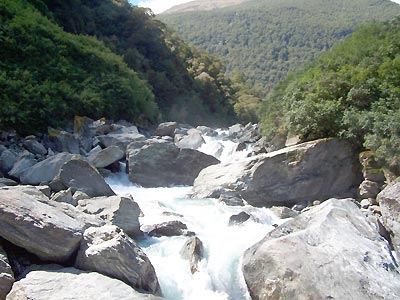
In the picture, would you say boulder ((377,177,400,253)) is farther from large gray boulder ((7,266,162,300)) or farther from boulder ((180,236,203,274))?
large gray boulder ((7,266,162,300))

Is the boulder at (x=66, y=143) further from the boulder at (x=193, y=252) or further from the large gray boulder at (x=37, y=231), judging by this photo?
the large gray boulder at (x=37, y=231)

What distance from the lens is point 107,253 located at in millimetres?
6734

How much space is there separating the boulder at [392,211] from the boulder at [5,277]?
22.1ft

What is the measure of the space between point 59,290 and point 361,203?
7.91 meters

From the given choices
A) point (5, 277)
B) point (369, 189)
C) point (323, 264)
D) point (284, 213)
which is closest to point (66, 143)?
point (284, 213)

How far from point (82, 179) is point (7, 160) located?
3.92 m

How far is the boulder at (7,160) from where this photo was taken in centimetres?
1328

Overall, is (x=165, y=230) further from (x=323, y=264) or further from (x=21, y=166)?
(x=21, y=166)

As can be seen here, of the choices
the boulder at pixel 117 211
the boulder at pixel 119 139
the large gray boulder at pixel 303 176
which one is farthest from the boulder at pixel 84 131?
the boulder at pixel 117 211

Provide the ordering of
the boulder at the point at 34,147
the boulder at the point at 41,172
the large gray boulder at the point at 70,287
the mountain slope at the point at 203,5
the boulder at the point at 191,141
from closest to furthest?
the large gray boulder at the point at 70,287
the boulder at the point at 41,172
the boulder at the point at 34,147
the boulder at the point at 191,141
the mountain slope at the point at 203,5

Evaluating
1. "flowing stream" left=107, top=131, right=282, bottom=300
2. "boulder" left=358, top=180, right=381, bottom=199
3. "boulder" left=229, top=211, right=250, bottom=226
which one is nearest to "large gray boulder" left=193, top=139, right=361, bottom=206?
"boulder" left=358, top=180, right=381, bottom=199

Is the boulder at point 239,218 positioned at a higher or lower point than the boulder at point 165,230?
lower

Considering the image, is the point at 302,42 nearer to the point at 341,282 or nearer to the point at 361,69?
the point at 361,69

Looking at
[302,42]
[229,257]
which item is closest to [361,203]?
[229,257]
